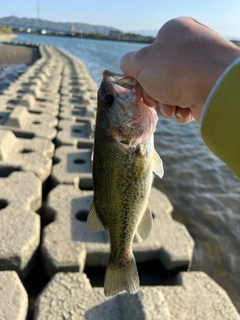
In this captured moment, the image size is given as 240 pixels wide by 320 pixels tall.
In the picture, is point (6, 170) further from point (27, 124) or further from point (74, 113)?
point (74, 113)

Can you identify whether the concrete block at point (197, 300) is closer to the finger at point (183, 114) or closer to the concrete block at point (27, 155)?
the finger at point (183, 114)

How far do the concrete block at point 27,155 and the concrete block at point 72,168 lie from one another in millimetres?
135

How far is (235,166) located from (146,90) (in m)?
0.68

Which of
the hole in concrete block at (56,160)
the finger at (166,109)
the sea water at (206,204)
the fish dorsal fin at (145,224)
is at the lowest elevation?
the sea water at (206,204)

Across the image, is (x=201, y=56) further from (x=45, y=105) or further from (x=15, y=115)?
(x=45, y=105)

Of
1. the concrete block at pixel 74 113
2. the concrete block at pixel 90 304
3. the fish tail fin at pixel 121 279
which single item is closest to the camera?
the fish tail fin at pixel 121 279

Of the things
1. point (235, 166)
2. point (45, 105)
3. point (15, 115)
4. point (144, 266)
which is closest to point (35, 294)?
point (144, 266)

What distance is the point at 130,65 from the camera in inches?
70.9

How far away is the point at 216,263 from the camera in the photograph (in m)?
3.56

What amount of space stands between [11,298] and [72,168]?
86.6 inches

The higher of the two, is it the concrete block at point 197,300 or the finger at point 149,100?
the finger at point 149,100

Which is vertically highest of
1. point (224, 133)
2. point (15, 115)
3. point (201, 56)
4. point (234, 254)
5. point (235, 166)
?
point (201, 56)

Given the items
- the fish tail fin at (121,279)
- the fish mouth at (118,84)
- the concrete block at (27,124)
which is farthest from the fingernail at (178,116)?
the concrete block at (27,124)

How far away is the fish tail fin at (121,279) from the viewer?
210 centimetres
